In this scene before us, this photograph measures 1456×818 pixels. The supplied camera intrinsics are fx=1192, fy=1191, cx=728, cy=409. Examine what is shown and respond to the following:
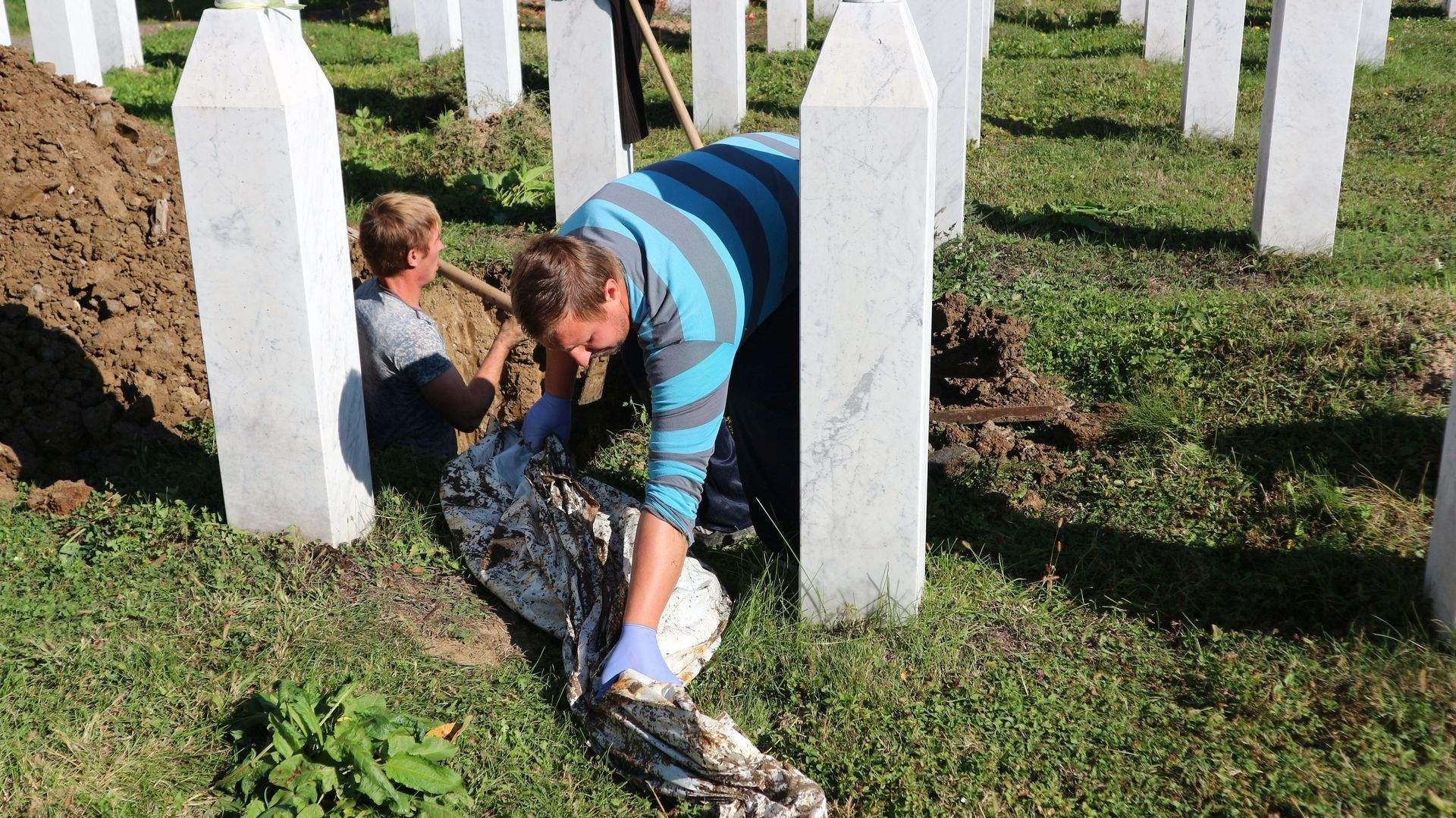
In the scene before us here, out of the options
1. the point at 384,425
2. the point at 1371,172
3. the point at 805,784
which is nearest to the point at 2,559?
the point at 384,425

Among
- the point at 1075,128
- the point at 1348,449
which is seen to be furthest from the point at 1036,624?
the point at 1075,128

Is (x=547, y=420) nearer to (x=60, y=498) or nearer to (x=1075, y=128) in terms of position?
(x=60, y=498)

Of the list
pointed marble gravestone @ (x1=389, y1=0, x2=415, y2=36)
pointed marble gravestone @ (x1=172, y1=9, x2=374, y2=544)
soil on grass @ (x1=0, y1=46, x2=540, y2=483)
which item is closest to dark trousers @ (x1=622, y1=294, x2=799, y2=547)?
pointed marble gravestone @ (x1=172, y1=9, x2=374, y2=544)

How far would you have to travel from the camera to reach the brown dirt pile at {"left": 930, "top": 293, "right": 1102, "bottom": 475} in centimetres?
450

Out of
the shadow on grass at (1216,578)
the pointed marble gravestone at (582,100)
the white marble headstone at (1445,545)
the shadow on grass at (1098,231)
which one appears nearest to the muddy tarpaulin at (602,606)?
the shadow on grass at (1216,578)

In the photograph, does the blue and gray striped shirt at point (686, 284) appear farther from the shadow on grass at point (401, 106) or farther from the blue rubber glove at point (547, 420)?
the shadow on grass at point (401, 106)

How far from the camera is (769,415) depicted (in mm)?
3807

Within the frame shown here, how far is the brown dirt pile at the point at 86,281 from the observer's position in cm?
448

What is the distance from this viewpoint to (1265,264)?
6219mm

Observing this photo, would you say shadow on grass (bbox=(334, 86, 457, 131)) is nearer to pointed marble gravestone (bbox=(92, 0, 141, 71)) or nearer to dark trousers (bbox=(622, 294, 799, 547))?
pointed marble gravestone (bbox=(92, 0, 141, 71))

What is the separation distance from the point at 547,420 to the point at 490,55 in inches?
245

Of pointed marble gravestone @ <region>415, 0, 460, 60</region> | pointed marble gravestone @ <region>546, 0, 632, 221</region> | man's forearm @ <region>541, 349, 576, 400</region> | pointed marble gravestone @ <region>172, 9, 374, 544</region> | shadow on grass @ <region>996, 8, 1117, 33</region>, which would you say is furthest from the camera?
shadow on grass @ <region>996, 8, 1117, 33</region>

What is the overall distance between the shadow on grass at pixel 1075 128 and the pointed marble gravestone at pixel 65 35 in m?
7.43

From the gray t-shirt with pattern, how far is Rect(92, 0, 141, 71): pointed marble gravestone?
972cm
